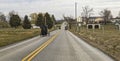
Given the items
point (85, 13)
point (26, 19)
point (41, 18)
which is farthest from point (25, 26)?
point (85, 13)

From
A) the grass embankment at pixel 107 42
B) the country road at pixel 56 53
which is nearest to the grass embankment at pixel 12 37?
the country road at pixel 56 53

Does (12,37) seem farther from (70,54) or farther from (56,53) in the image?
(70,54)

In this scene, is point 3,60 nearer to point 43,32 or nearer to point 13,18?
point 43,32

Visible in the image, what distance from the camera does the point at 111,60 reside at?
14484mm

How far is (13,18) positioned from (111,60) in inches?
5260

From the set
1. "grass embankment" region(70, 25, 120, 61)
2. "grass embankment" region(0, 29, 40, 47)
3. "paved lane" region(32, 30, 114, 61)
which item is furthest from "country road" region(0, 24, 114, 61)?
"grass embankment" region(0, 29, 40, 47)

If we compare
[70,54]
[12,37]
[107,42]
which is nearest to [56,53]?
[70,54]

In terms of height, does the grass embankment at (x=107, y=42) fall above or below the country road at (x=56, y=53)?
below

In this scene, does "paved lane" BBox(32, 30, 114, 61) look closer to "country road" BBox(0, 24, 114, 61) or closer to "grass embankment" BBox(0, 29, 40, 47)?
"country road" BBox(0, 24, 114, 61)

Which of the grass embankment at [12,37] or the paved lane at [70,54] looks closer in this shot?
the paved lane at [70,54]

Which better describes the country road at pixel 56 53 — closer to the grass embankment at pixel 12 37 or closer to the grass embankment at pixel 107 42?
the grass embankment at pixel 107 42

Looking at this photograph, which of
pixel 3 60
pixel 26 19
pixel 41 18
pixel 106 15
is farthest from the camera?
pixel 106 15

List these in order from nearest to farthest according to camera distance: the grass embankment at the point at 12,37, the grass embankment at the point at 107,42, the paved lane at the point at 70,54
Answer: the paved lane at the point at 70,54 → the grass embankment at the point at 107,42 → the grass embankment at the point at 12,37

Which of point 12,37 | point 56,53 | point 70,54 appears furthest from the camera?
point 12,37
